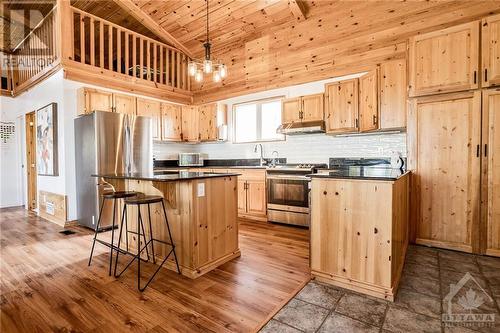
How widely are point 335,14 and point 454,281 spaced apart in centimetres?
395

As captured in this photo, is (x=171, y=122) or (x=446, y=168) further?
(x=171, y=122)

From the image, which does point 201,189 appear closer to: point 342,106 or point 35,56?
point 342,106

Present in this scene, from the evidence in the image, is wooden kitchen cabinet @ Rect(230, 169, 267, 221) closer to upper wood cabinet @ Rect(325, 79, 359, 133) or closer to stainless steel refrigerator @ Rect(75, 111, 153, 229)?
upper wood cabinet @ Rect(325, 79, 359, 133)

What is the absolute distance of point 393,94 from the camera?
11.4 feet

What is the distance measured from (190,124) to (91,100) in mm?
2113

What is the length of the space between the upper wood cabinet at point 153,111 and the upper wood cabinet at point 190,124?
640 millimetres

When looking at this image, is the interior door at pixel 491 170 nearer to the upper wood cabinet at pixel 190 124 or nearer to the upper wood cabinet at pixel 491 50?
the upper wood cabinet at pixel 491 50

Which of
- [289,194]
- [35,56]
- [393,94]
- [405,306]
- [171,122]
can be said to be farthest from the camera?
[171,122]

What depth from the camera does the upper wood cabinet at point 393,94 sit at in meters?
3.41

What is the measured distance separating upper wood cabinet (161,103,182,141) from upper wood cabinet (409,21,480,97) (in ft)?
15.0

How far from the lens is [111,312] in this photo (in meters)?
1.90

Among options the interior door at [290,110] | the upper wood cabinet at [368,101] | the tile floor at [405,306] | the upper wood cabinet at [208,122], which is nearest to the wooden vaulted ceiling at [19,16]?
the upper wood cabinet at [208,122]

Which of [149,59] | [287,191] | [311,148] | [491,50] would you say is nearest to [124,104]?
[149,59]

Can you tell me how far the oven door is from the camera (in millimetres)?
4117
